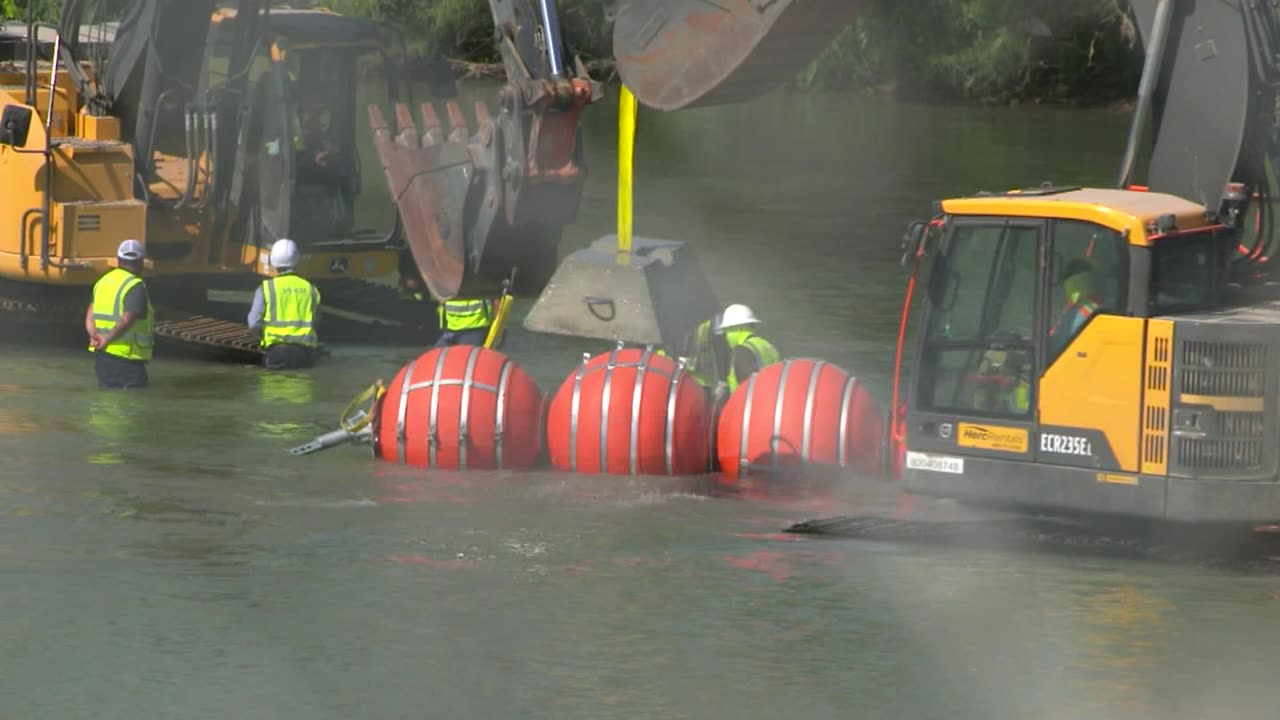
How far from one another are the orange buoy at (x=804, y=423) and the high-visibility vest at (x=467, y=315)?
209 inches

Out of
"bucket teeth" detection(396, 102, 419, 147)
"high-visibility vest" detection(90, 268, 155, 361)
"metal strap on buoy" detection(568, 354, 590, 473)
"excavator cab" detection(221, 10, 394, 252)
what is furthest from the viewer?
"excavator cab" detection(221, 10, 394, 252)

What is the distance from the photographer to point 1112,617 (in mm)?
13625

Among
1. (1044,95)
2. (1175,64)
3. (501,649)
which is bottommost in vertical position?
(501,649)

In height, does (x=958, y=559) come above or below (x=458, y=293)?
below

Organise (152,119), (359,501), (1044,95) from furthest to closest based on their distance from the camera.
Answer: (1044,95)
(152,119)
(359,501)

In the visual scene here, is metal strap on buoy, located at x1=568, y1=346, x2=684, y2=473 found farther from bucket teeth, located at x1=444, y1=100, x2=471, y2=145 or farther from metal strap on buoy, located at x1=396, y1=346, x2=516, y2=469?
bucket teeth, located at x1=444, y1=100, x2=471, y2=145

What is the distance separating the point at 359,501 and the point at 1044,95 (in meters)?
62.6

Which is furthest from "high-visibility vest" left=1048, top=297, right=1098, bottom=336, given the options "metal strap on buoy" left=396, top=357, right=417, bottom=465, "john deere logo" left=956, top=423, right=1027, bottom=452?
"metal strap on buoy" left=396, top=357, right=417, bottom=465

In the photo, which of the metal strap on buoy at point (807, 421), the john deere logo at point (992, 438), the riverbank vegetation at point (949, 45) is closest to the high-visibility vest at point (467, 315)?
the metal strap on buoy at point (807, 421)

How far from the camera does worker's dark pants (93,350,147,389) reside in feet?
70.9

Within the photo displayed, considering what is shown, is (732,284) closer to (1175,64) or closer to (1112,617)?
(1175,64)

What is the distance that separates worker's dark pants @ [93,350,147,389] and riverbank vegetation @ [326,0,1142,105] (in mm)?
42348

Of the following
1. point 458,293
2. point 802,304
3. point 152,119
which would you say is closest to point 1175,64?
point 458,293

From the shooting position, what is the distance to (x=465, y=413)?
1758cm
